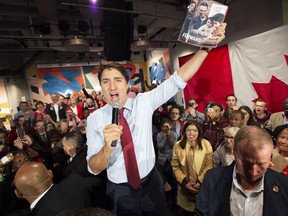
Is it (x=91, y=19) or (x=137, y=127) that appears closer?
(x=137, y=127)

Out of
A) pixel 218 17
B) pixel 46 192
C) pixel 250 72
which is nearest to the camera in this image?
pixel 218 17

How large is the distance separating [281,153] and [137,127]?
4.87 feet

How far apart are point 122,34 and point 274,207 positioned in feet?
16.0

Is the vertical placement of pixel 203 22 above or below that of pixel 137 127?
above

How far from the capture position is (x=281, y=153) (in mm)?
1909

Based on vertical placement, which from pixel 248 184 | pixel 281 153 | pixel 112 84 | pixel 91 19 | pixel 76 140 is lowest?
pixel 281 153

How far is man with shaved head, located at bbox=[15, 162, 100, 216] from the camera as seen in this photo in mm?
1446

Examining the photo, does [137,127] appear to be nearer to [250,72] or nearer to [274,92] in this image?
[274,92]

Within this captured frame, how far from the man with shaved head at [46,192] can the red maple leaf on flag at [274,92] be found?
406 centimetres

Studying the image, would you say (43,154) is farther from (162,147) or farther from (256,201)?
(256,201)

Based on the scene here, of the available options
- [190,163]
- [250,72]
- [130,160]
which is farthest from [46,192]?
[250,72]

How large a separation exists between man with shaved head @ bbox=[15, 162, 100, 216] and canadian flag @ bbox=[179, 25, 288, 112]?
4110 millimetres

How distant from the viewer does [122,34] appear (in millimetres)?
5137

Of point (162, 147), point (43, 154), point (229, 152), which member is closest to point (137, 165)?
point (229, 152)
